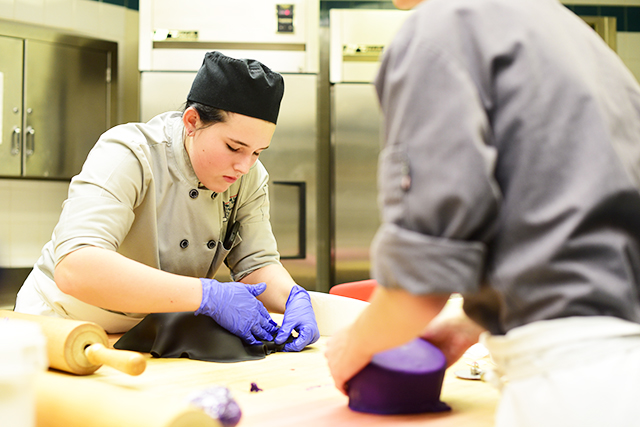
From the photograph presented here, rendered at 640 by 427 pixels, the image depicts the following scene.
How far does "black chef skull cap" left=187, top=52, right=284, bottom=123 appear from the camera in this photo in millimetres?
1365

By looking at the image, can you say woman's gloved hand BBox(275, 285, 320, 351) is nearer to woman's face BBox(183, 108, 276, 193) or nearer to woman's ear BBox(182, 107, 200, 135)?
woman's face BBox(183, 108, 276, 193)

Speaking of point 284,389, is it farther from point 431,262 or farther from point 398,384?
point 431,262

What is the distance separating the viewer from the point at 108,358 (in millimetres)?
843

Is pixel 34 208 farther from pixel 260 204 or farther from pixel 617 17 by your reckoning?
pixel 617 17

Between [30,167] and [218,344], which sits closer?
[218,344]

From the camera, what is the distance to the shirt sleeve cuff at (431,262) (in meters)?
0.51

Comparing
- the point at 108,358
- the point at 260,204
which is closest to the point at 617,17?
the point at 260,204

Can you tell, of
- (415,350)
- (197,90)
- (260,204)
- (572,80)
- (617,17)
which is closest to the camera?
(572,80)

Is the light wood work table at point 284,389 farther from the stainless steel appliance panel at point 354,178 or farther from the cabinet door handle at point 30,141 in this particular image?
the cabinet door handle at point 30,141

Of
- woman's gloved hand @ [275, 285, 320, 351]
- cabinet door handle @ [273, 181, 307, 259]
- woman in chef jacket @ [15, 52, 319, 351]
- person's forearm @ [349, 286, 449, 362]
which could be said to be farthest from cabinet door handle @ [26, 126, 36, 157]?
person's forearm @ [349, 286, 449, 362]

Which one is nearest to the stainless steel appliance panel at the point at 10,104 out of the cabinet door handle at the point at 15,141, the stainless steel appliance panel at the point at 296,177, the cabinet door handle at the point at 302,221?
the cabinet door handle at the point at 15,141

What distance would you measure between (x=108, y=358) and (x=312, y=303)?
76 cm

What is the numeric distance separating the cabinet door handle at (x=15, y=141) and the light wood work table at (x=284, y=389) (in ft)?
7.95

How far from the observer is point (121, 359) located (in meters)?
0.82
